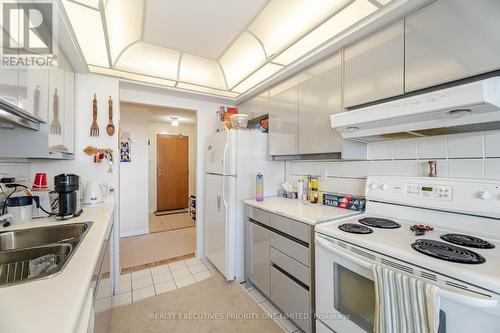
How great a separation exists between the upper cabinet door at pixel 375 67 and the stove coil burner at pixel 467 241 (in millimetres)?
851

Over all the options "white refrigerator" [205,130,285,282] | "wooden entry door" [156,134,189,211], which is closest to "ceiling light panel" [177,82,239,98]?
"white refrigerator" [205,130,285,282]

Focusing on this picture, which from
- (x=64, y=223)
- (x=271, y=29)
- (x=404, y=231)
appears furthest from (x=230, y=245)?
(x=271, y=29)

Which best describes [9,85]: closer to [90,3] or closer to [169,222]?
[90,3]

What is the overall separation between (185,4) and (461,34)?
5.39 feet

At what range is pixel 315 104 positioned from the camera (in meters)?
1.84

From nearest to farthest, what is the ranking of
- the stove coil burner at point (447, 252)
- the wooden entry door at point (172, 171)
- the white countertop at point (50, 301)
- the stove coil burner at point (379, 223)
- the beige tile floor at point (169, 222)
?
the white countertop at point (50, 301) < the stove coil burner at point (447, 252) < the stove coil burner at point (379, 223) < the beige tile floor at point (169, 222) < the wooden entry door at point (172, 171)

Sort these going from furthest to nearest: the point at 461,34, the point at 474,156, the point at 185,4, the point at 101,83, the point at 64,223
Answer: the point at 101,83, the point at 185,4, the point at 64,223, the point at 474,156, the point at 461,34

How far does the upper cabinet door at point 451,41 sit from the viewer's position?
0.99 meters

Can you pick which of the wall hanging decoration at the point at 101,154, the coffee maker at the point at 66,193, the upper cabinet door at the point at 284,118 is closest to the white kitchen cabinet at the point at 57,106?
the coffee maker at the point at 66,193

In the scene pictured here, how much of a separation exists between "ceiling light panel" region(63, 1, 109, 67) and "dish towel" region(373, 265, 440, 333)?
2325mm

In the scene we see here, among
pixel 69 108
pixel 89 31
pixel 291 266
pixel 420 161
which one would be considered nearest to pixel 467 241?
pixel 420 161

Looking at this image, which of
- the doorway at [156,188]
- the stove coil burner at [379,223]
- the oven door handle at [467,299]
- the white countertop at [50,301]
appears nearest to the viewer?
the white countertop at [50,301]

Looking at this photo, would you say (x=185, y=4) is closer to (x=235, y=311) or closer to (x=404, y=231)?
(x=404, y=231)

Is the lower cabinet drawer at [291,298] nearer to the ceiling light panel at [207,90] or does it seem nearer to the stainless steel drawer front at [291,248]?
the stainless steel drawer front at [291,248]
